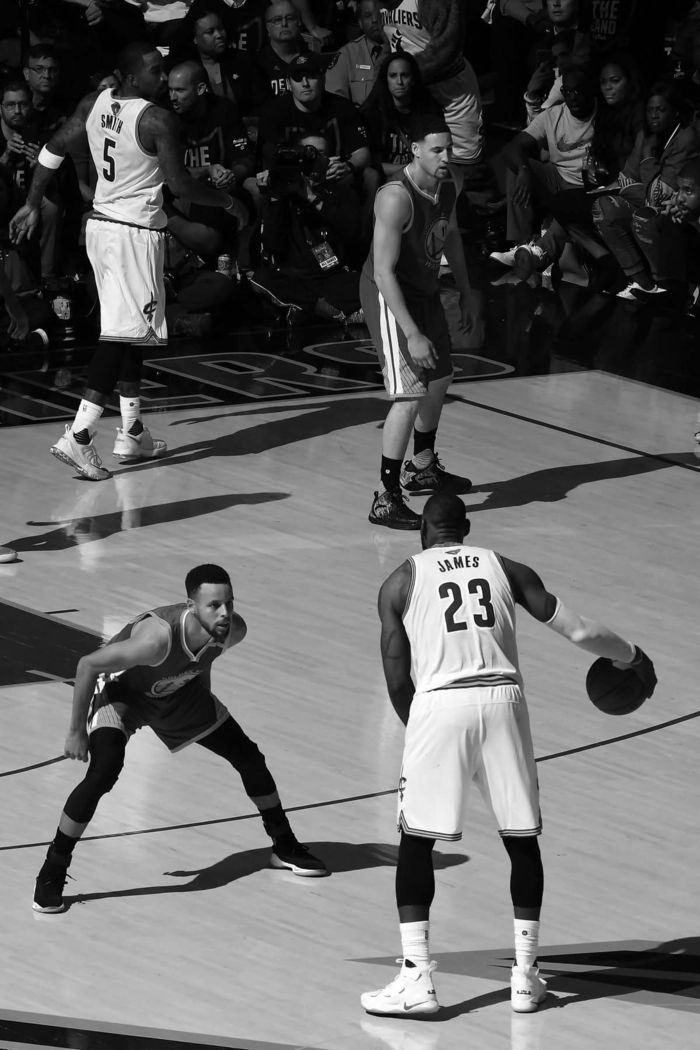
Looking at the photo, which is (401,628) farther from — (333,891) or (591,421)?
(591,421)

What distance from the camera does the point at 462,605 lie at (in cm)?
517

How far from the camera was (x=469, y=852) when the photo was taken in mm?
6207

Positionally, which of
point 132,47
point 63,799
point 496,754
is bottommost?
point 63,799

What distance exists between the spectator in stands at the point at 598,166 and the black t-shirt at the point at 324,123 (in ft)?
4.87

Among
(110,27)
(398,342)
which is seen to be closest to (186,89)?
(110,27)

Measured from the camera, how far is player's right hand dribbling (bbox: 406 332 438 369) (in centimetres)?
875

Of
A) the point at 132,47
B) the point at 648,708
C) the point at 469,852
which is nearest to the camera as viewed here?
the point at 469,852

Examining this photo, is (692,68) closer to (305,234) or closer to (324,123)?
(324,123)

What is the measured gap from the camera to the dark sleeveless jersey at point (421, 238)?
355 inches

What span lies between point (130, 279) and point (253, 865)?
169 inches

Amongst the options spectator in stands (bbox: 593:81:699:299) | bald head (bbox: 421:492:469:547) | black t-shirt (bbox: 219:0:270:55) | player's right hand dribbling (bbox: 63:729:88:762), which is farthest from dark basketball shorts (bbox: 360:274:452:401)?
black t-shirt (bbox: 219:0:270:55)

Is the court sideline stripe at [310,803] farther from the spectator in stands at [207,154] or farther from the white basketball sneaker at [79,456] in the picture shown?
the spectator in stands at [207,154]

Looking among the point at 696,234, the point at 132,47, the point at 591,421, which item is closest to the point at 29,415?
the point at 132,47

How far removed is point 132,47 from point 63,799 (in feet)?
14.0
